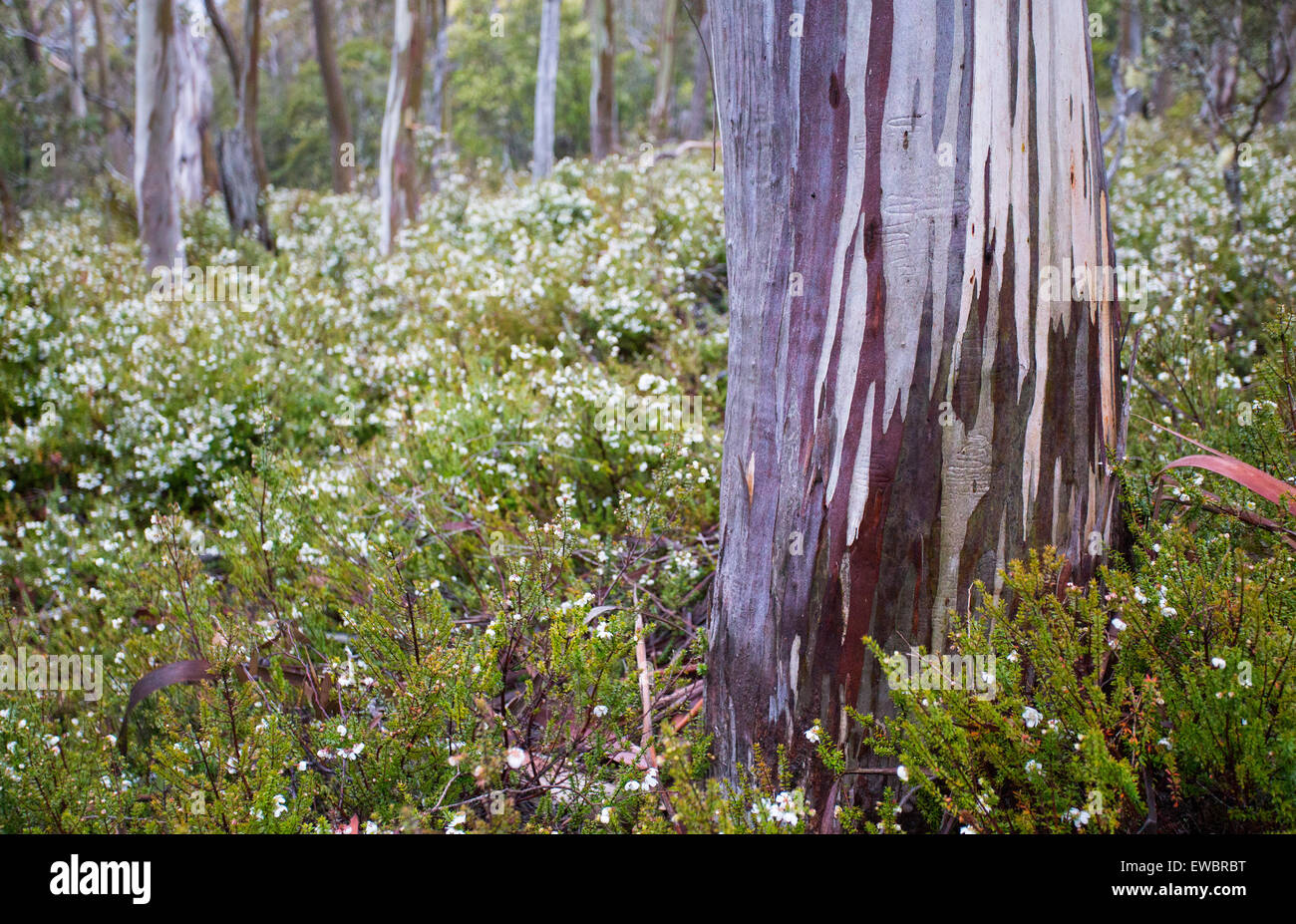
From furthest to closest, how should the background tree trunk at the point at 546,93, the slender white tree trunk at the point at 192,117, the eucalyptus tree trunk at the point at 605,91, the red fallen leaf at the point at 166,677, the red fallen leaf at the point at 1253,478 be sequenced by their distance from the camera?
the eucalyptus tree trunk at the point at 605,91, the background tree trunk at the point at 546,93, the slender white tree trunk at the point at 192,117, the red fallen leaf at the point at 166,677, the red fallen leaf at the point at 1253,478

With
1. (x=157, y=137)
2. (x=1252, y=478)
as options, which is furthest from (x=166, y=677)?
(x=157, y=137)

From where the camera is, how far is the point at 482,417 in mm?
4184

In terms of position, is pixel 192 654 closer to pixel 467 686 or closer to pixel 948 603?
pixel 467 686

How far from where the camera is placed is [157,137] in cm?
908

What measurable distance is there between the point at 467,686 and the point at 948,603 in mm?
1108

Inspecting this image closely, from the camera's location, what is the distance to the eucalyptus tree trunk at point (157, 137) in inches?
350

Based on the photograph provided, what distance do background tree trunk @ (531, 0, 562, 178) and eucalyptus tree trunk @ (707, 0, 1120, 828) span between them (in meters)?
12.7

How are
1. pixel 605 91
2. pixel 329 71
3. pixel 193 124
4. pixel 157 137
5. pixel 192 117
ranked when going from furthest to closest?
1. pixel 605 91
2. pixel 329 71
3. pixel 193 124
4. pixel 192 117
5. pixel 157 137

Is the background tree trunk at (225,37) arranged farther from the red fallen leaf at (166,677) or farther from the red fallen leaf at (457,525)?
the red fallen leaf at (166,677)

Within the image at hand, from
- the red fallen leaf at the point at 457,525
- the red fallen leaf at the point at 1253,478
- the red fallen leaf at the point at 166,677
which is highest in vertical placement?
the red fallen leaf at the point at 1253,478

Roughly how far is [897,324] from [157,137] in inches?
393

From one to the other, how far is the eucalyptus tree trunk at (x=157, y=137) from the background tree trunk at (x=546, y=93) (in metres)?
5.73

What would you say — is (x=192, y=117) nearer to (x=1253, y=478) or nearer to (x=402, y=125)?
(x=402, y=125)

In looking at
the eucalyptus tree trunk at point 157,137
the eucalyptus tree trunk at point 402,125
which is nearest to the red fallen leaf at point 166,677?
the eucalyptus tree trunk at point 157,137
